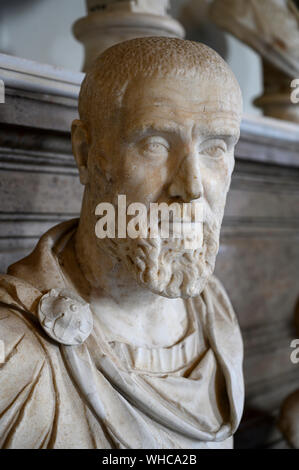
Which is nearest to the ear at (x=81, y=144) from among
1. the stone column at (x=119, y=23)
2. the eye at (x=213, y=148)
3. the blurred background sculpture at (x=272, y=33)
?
the eye at (x=213, y=148)

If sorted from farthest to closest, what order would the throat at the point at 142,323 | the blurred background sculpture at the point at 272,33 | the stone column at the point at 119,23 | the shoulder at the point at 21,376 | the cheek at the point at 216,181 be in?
the blurred background sculpture at the point at 272,33 → the stone column at the point at 119,23 → the throat at the point at 142,323 → the cheek at the point at 216,181 → the shoulder at the point at 21,376

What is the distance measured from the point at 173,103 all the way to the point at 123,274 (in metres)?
0.42

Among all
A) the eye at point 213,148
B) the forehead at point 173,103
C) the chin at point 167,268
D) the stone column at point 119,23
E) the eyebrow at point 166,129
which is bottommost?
the chin at point 167,268

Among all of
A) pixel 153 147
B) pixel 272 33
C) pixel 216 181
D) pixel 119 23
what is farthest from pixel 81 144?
pixel 272 33

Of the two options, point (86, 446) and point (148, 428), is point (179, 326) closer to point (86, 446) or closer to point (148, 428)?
point (148, 428)

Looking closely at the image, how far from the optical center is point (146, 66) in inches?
51.4

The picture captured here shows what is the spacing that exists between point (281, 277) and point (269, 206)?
38cm

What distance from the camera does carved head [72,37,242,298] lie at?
130 cm

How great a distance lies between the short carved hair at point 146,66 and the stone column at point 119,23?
3.00 ft

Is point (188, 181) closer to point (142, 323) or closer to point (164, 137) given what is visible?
point (164, 137)

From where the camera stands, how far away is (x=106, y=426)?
1.32 metres

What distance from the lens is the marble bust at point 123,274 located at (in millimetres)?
1291

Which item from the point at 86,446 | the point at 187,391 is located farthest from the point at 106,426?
the point at 187,391

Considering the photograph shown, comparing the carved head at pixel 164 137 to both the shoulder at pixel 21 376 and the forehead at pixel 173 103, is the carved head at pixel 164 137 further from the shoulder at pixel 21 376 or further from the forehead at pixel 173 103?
the shoulder at pixel 21 376
